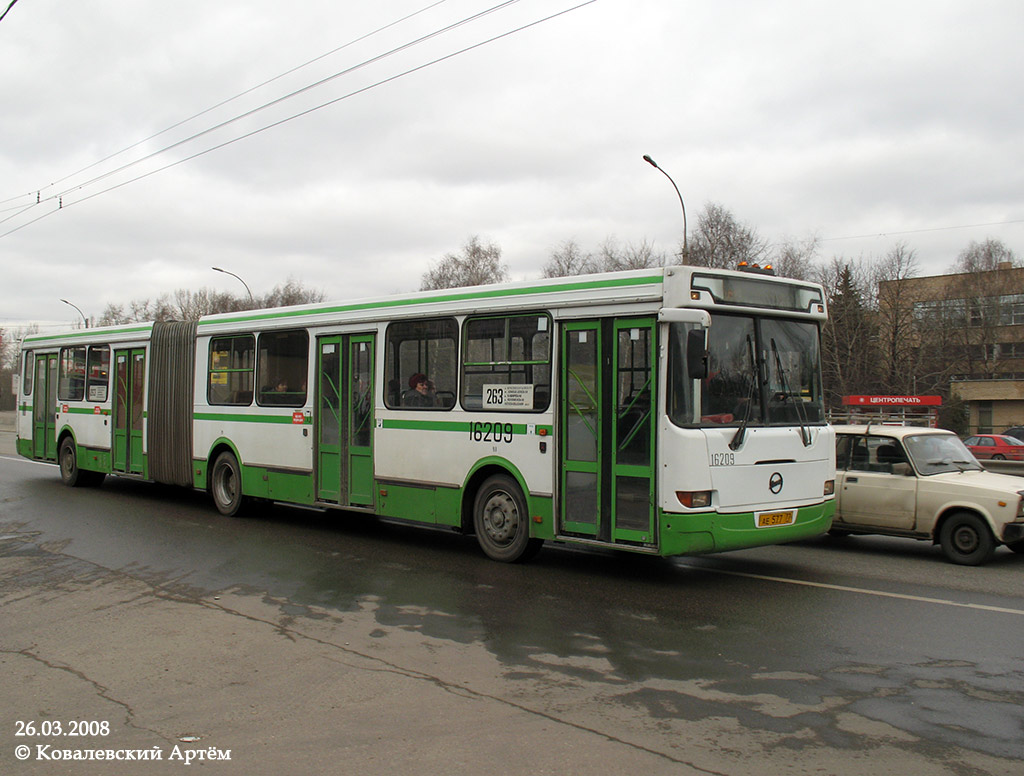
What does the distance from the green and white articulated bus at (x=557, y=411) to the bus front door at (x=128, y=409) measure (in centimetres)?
312

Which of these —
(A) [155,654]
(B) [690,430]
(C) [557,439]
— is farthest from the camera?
(C) [557,439]

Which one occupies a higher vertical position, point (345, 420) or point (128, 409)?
point (128, 409)

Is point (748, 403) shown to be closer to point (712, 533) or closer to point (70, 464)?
point (712, 533)

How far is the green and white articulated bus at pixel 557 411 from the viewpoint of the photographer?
8320mm

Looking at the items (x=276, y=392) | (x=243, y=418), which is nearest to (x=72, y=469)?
(x=243, y=418)

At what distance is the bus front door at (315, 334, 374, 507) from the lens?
11.5m

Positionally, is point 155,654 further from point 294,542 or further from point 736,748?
point 294,542

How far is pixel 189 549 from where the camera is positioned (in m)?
11.0

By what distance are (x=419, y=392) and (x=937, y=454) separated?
6.24 metres

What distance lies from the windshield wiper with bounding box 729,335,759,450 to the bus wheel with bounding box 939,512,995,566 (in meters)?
3.21

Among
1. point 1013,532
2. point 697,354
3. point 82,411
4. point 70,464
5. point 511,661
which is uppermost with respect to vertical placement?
point 697,354

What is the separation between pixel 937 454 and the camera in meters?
10.7

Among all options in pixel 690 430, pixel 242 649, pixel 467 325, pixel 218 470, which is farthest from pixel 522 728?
pixel 218 470

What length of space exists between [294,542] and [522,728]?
286 inches
